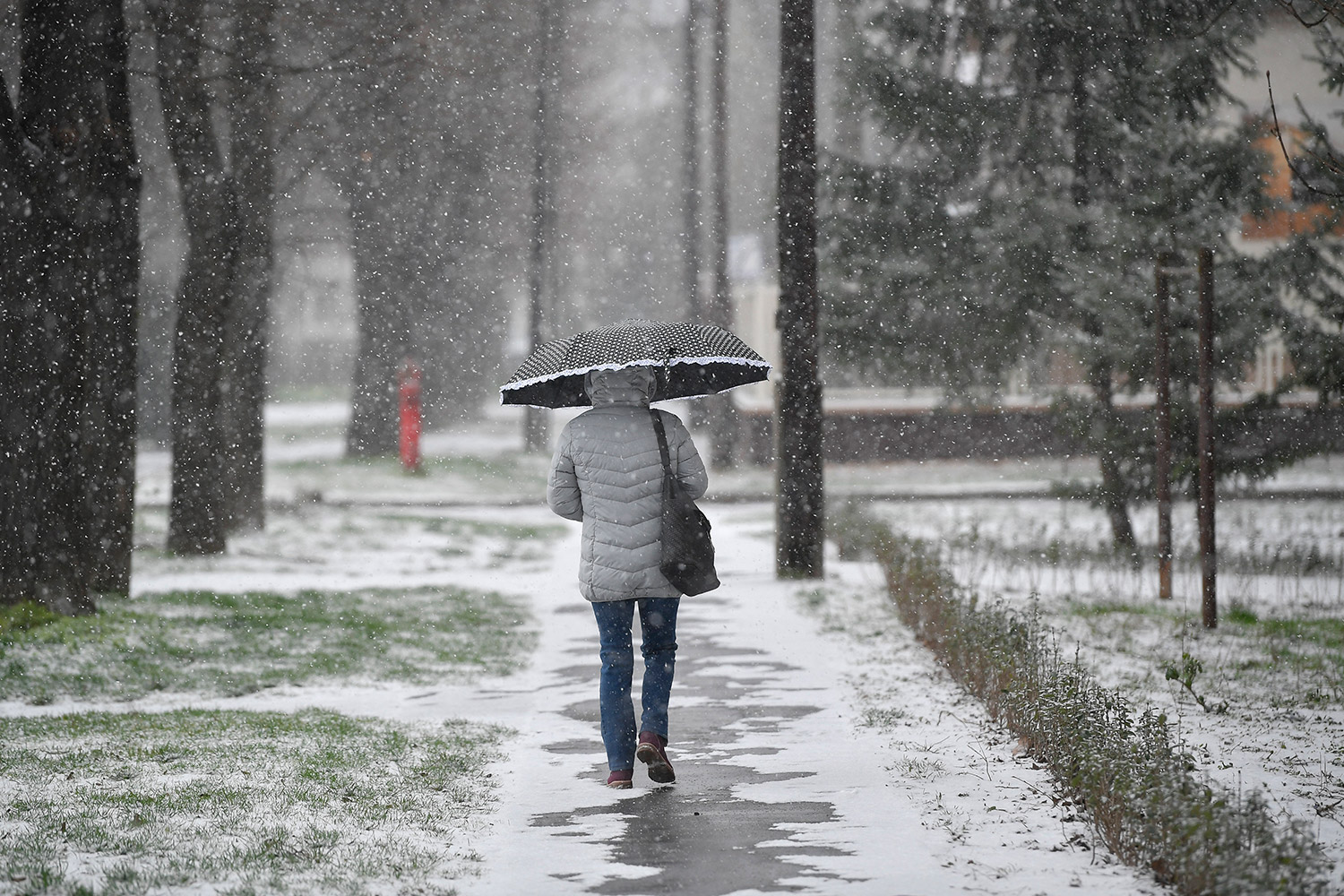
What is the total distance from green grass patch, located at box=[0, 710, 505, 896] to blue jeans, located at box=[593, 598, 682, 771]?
56 centimetres

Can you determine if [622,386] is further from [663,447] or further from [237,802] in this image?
[237,802]

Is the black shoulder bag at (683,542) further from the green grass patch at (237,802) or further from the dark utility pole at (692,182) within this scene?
the dark utility pole at (692,182)

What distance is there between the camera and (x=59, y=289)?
33.7 feet

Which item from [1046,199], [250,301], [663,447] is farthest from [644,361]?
[250,301]

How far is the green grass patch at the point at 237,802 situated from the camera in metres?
4.72

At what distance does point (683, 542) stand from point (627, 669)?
0.57 meters

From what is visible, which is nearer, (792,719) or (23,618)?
(792,719)

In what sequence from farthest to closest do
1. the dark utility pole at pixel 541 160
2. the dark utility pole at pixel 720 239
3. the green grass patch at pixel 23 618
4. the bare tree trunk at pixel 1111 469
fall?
1. the dark utility pole at pixel 541 160
2. the dark utility pole at pixel 720 239
3. the bare tree trunk at pixel 1111 469
4. the green grass patch at pixel 23 618

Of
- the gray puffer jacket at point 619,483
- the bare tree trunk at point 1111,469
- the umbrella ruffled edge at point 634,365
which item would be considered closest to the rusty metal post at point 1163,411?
the bare tree trunk at point 1111,469

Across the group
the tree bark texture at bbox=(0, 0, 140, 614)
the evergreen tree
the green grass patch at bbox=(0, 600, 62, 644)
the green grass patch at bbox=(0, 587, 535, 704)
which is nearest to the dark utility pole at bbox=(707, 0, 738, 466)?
the evergreen tree

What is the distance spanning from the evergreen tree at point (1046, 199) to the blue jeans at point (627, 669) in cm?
822

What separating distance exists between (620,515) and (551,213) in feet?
83.1

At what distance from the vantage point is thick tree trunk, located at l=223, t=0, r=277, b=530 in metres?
16.0

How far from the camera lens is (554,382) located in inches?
257
